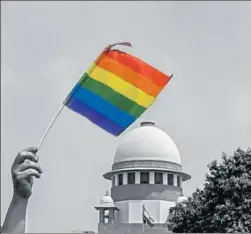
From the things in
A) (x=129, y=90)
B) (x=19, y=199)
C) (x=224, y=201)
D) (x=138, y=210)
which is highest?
(x=138, y=210)

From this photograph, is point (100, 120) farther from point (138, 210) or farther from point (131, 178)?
point (138, 210)

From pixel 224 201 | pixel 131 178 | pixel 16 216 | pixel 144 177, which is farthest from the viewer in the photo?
pixel 144 177

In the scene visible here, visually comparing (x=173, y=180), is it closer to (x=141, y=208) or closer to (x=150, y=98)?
(x=141, y=208)

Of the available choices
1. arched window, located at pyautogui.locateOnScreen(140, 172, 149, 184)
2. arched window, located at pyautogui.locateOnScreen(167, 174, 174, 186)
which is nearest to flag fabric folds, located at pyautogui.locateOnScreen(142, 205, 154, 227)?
arched window, located at pyautogui.locateOnScreen(140, 172, 149, 184)

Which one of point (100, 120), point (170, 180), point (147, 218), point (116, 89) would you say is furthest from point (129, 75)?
point (170, 180)

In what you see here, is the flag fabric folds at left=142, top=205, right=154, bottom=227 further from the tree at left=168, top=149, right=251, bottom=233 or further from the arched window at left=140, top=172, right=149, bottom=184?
the tree at left=168, top=149, right=251, bottom=233

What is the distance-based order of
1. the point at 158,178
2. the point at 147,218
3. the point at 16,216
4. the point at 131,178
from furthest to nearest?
1. the point at 158,178
2. the point at 131,178
3. the point at 147,218
4. the point at 16,216

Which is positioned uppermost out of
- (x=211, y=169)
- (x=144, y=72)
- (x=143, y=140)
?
(x=143, y=140)

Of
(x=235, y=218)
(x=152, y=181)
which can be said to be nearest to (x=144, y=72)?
(x=235, y=218)
